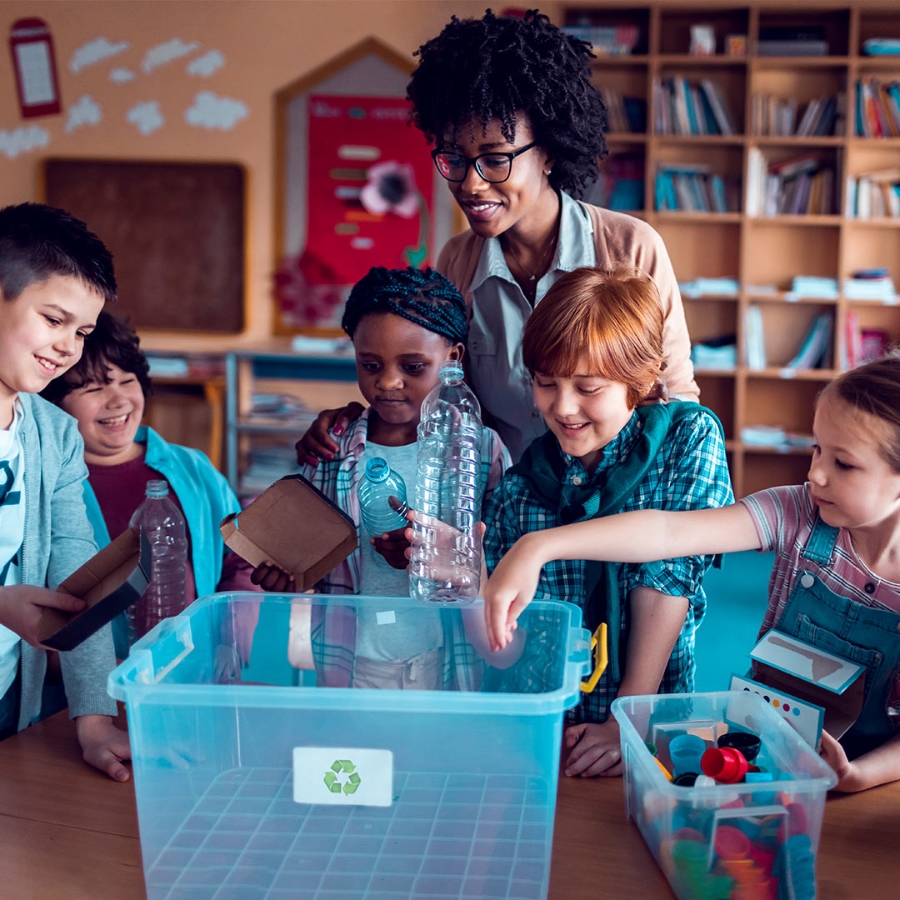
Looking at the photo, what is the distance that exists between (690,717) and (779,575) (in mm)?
349

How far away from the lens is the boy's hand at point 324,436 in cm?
164

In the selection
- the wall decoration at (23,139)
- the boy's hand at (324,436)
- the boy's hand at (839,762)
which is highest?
the wall decoration at (23,139)

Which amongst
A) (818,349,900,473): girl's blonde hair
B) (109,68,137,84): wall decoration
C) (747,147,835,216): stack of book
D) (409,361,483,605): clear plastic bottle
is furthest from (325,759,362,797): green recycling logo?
(109,68,137,84): wall decoration

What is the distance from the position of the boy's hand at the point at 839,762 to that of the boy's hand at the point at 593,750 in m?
0.24

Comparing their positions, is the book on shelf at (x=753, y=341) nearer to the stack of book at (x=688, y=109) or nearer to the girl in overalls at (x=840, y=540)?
the stack of book at (x=688, y=109)

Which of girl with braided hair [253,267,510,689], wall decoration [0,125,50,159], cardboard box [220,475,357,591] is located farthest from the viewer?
wall decoration [0,125,50,159]

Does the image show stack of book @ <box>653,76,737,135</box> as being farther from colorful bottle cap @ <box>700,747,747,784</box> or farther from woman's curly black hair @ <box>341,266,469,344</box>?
colorful bottle cap @ <box>700,747,747,784</box>

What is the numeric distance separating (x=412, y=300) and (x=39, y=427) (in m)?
0.63

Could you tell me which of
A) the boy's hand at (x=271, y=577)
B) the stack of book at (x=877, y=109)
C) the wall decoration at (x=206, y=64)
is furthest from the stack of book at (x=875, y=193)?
the boy's hand at (x=271, y=577)

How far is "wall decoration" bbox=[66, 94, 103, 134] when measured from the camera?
550 cm

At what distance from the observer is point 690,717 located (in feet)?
3.69

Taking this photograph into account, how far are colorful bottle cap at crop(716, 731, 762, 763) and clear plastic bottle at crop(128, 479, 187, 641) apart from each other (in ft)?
4.03

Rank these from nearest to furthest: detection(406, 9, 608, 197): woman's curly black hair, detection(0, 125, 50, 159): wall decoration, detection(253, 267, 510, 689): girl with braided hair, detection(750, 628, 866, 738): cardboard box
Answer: detection(750, 628, 866, 738): cardboard box, detection(253, 267, 510, 689): girl with braided hair, detection(406, 9, 608, 197): woman's curly black hair, detection(0, 125, 50, 159): wall decoration

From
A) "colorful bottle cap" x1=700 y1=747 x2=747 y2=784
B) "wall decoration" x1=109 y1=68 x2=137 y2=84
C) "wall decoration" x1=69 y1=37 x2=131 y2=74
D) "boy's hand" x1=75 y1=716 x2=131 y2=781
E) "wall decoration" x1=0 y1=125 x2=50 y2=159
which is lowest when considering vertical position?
"boy's hand" x1=75 y1=716 x2=131 y2=781
